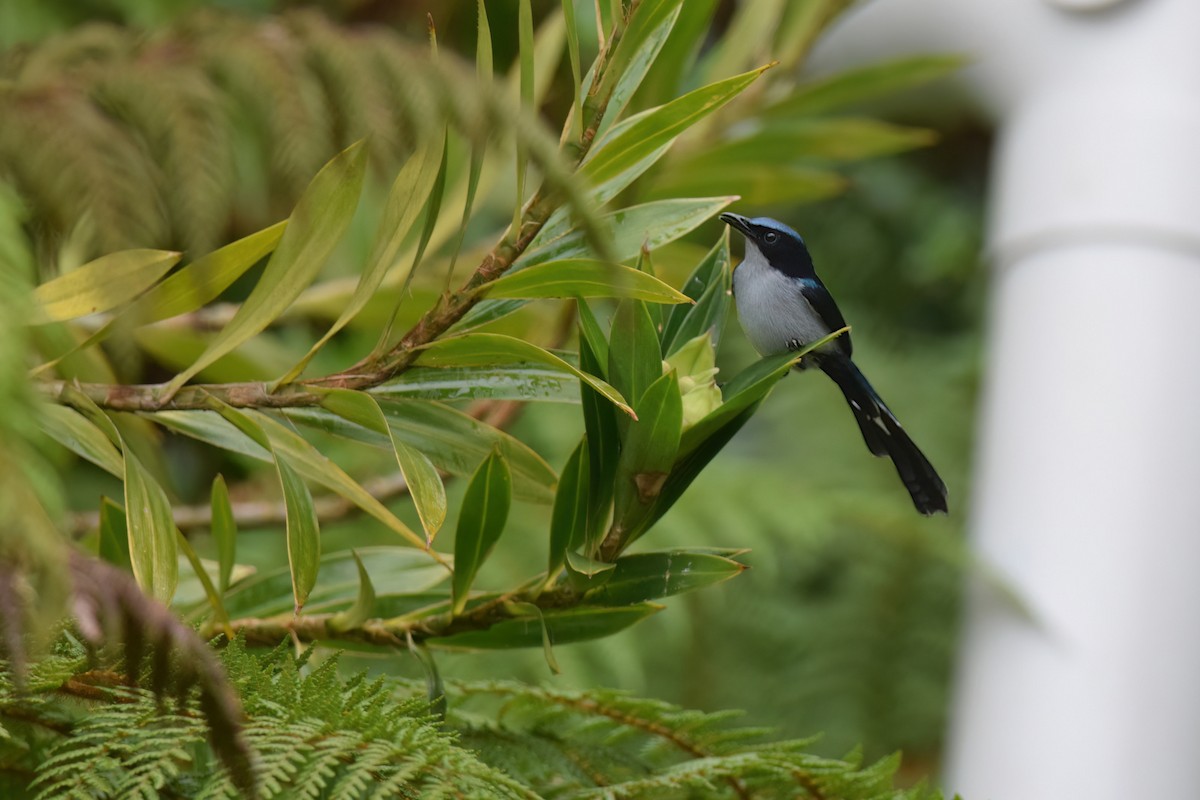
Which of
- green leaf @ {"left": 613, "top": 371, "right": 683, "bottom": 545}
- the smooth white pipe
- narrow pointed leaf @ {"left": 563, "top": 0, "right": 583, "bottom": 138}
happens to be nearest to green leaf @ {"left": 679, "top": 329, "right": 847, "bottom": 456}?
green leaf @ {"left": 613, "top": 371, "right": 683, "bottom": 545}

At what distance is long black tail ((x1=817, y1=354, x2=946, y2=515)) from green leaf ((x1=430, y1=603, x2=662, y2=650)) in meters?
0.12

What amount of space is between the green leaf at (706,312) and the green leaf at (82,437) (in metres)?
0.23

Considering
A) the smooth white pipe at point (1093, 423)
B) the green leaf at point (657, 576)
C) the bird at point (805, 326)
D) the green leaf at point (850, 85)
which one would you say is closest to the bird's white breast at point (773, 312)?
the bird at point (805, 326)

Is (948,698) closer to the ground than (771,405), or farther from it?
closer to the ground

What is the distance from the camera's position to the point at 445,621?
0.51 m

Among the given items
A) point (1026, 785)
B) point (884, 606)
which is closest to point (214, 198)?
point (1026, 785)

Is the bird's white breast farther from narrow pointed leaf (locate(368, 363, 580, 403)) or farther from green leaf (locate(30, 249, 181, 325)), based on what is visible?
green leaf (locate(30, 249, 181, 325))

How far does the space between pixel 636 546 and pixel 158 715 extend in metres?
1.02

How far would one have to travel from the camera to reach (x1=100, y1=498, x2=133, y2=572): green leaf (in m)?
0.52

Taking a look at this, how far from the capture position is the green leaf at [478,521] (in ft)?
1.60

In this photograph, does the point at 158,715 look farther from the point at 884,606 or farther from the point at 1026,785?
the point at 884,606

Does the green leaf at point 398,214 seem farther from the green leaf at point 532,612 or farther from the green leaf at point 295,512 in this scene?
the green leaf at point 532,612

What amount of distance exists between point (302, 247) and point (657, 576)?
0.64 ft

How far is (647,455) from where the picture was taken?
1.45 feet
